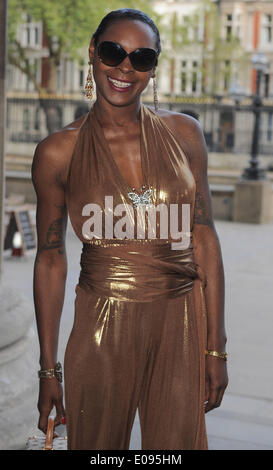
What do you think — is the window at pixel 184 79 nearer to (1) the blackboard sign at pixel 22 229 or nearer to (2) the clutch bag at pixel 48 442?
(1) the blackboard sign at pixel 22 229

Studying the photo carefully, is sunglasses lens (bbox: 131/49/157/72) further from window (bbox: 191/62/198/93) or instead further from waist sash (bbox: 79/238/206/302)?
window (bbox: 191/62/198/93)

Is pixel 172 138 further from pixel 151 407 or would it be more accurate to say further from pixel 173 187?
pixel 151 407

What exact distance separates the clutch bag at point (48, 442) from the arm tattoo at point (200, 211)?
82 cm

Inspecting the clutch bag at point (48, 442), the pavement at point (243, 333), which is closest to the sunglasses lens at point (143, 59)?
the clutch bag at point (48, 442)

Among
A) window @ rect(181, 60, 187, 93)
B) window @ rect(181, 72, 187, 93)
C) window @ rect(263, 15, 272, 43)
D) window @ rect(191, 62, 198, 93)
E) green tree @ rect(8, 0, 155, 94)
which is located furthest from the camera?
window @ rect(263, 15, 272, 43)

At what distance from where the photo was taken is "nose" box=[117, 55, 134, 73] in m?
2.40

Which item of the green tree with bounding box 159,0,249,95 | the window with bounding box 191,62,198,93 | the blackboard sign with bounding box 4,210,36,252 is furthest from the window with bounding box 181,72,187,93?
the blackboard sign with bounding box 4,210,36,252

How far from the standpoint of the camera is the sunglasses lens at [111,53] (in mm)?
2381

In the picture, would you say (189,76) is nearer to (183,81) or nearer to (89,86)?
(183,81)

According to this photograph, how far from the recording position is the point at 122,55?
94.0 inches

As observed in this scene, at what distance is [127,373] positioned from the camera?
245 centimetres

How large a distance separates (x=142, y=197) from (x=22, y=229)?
1046 cm
